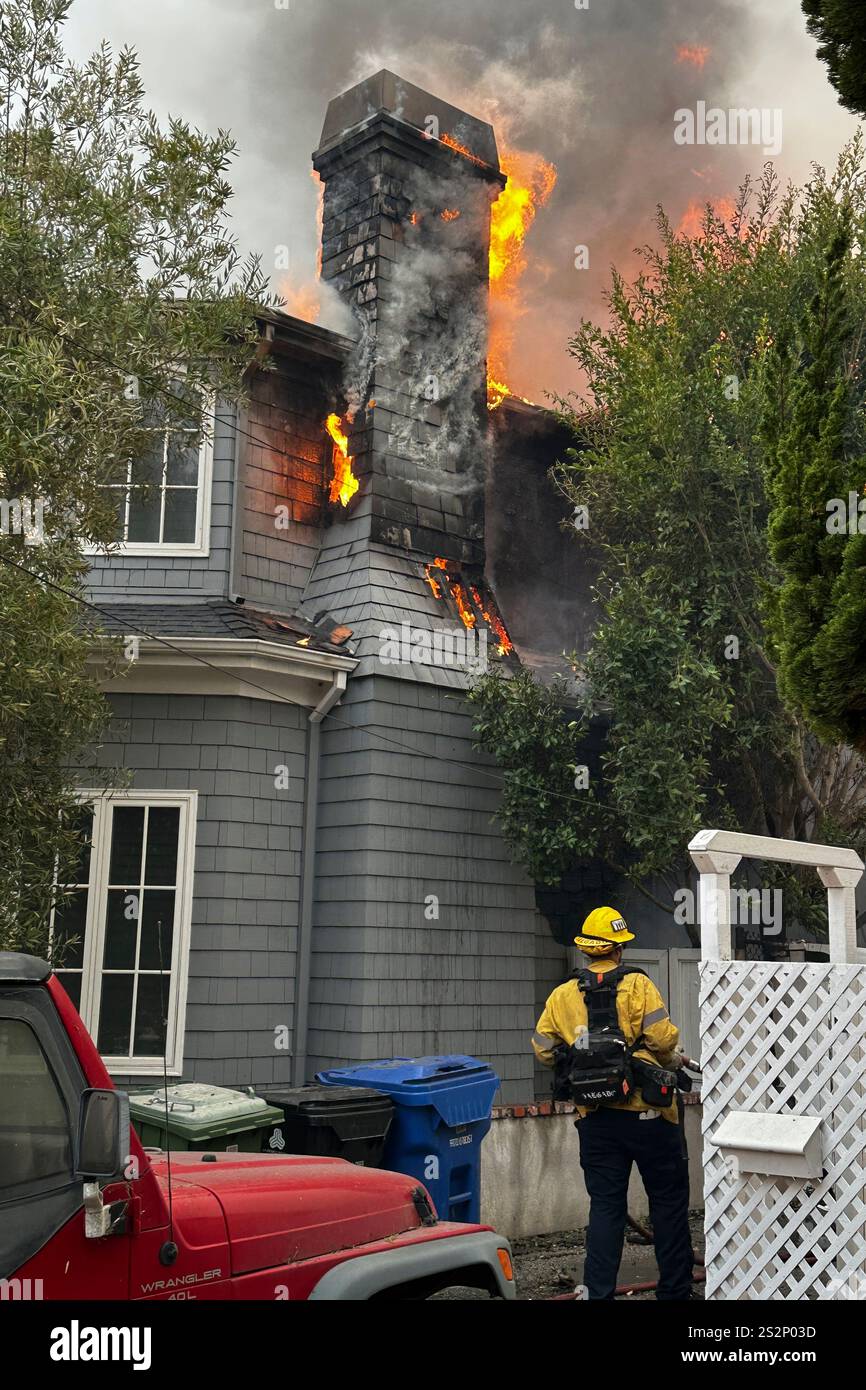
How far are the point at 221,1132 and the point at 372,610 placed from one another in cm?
595

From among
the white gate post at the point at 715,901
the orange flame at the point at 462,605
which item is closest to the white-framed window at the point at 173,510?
the orange flame at the point at 462,605

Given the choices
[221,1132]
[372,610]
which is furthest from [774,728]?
[221,1132]

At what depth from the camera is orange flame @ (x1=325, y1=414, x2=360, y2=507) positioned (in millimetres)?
11523

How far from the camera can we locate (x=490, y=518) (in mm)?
13109

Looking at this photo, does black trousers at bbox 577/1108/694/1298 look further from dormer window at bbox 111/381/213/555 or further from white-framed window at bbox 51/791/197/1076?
dormer window at bbox 111/381/213/555

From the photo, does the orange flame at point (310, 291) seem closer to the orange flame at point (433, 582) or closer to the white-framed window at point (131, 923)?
the orange flame at point (433, 582)

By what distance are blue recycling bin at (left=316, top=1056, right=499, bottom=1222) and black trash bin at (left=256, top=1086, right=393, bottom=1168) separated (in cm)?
13

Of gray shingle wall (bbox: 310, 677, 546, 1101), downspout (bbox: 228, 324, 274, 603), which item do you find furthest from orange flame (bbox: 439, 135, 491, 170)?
gray shingle wall (bbox: 310, 677, 546, 1101)

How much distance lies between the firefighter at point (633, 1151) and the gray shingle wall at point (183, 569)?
586cm

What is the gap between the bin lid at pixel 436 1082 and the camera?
6266 mm

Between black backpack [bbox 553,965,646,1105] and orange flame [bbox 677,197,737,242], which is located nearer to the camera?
black backpack [bbox 553,965,646,1105]

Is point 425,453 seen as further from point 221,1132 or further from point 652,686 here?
point 221,1132

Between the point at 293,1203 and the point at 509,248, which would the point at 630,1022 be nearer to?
the point at 293,1203
